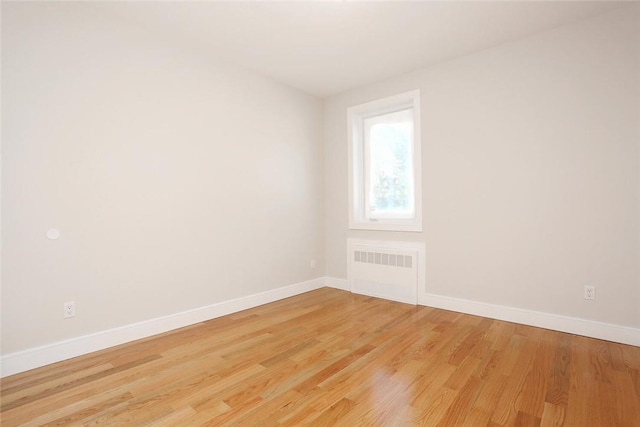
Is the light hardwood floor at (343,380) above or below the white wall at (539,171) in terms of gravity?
below

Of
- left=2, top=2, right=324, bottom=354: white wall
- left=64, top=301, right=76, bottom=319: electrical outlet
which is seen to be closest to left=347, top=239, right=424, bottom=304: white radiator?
left=2, top=2, right=324, bottom=354: white wall

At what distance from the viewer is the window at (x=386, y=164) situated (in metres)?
3.60

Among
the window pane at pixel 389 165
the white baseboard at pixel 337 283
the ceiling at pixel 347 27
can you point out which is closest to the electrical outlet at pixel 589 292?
the window pane at pixel 389 165

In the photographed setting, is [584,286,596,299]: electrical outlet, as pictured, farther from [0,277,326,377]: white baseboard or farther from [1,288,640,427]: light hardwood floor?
[0,277,326,377]: white baseboard

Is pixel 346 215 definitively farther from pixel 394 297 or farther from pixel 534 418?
pixel 534 418

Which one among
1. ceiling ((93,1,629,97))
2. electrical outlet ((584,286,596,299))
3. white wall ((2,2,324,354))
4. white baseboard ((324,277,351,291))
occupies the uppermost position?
ceiling ((93,1,629,97))

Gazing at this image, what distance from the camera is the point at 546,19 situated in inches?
102

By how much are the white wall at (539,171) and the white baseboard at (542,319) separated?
0.18 ft

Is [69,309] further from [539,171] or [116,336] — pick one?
[539,171]

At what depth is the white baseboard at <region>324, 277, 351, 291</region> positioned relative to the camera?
4191mm

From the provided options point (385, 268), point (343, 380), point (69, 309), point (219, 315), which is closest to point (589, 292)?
point (385, 268)

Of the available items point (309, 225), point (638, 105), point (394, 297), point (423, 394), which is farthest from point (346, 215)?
point (638, 105)

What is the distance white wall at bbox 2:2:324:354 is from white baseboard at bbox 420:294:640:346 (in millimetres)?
1978

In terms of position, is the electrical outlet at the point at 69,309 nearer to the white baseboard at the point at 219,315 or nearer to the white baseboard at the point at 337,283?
the white baseboard at the point at 219,315
